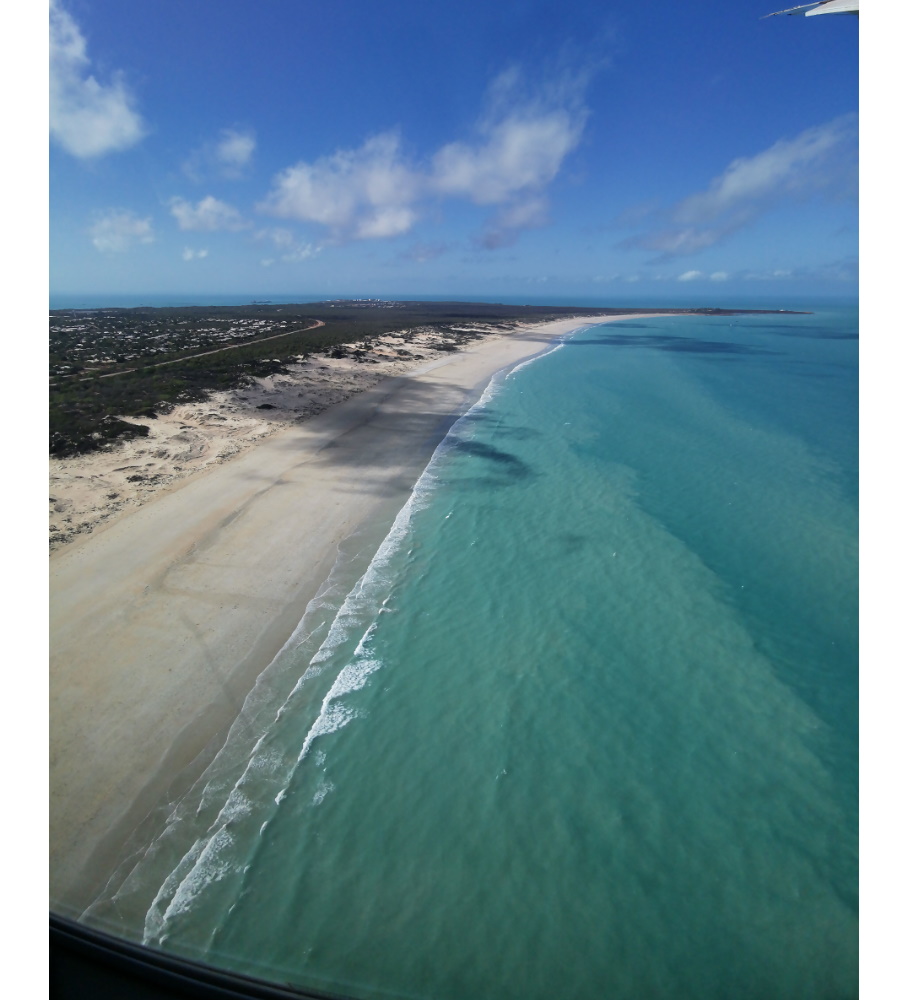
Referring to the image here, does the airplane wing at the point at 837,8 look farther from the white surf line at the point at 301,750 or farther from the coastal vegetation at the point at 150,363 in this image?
the coastal vegetation at the point at 150,363

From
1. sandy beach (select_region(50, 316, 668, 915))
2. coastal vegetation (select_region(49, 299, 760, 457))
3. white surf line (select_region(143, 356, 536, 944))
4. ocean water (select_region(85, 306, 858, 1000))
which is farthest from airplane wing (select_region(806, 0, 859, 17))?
coastal vegetation (select_region(49, 299, 760, 457))

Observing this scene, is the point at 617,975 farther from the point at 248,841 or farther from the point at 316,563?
the point at 316,563

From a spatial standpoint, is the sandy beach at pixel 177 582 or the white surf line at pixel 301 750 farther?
the sandy beach at pixel 177 582

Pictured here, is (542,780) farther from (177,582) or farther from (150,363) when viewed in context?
(150,363)

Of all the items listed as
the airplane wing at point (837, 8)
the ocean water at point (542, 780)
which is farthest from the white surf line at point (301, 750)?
the airplane wing at point (837, 8)

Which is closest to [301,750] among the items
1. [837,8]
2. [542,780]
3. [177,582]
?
[542,780]

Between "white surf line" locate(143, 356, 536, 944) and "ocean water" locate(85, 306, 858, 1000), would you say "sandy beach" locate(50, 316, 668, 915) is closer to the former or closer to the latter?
→ "ocean water" locate(85, 306, 858, 1000)

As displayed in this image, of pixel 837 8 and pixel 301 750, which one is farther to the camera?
pixel 301 750
